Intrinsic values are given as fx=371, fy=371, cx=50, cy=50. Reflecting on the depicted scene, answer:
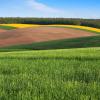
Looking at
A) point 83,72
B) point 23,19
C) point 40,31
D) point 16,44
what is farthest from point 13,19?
point 83,72

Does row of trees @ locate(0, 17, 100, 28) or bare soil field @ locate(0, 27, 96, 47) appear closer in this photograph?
bare soil field @ locate(0, 27, 96, 47)

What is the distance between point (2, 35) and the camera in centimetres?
5656

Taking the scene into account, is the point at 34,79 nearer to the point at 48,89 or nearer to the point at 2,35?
the point at 48,89

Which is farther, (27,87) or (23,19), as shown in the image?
(23,19)

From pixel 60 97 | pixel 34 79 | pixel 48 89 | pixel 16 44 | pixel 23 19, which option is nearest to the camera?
pixel 60 97

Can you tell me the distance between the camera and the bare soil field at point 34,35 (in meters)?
52.2

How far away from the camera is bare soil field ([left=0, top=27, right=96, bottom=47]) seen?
2056 inches

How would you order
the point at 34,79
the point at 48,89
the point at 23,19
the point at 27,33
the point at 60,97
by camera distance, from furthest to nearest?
1. the point at 23,19
2. the point at 27,33
3. the point at 34,79
4. the point at 48,89
5. the point at 60,97

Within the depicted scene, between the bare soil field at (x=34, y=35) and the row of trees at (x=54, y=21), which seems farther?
the row of trees at (x=54, y=21)

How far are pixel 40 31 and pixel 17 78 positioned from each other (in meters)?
50.2

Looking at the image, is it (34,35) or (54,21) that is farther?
(54,21)

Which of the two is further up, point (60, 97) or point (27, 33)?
point (60, 97)

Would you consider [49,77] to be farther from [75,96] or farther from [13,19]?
[13,19]

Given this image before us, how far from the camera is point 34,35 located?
56.5 m
